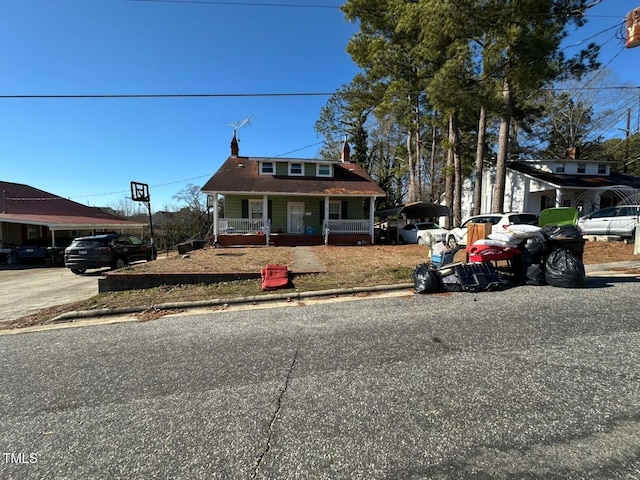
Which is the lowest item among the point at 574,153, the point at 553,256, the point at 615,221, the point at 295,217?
the point at 553,256

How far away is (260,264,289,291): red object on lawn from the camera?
653 cm

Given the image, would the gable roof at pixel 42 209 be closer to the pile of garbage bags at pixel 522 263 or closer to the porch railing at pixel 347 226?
the porch railing at pixel 347 226

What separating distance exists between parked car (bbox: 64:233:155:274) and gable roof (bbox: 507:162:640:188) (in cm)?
2545

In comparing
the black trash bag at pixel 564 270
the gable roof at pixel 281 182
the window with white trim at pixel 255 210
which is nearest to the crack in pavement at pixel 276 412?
the black trash bag at pixel 564 270

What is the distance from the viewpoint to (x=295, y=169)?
1914 centimetres

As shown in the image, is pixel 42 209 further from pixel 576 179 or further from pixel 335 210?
pixel 576 179

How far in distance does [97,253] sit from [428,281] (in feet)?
41.8

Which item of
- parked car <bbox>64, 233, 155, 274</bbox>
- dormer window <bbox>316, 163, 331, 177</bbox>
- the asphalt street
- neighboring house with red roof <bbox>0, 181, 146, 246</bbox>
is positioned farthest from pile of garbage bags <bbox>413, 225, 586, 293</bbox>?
neighboring house with red roof <bbox>0, 181, 146, 246</bbox>

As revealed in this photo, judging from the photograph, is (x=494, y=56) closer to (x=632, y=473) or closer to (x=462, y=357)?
(x=462, y=357)

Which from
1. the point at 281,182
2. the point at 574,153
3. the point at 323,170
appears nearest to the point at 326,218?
the point at 281,182

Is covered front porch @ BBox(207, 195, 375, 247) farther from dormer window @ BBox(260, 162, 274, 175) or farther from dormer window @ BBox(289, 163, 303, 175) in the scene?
dormer window @ BBox(260, 162, 274, 175)

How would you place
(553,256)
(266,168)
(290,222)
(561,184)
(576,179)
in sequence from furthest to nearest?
(576,179) < (561,184) < (266,168) < (290,222) < (553,256)

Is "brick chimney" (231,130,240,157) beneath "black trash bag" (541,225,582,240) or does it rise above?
above

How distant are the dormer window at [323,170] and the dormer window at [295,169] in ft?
3.58
